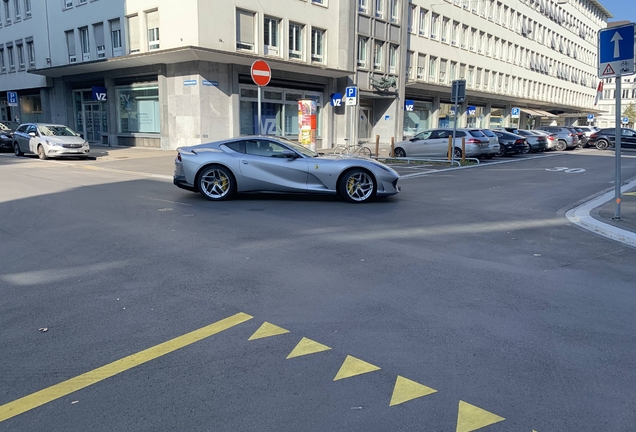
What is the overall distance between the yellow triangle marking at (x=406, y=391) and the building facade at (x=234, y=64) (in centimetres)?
2126

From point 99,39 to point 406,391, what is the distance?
31.3 m

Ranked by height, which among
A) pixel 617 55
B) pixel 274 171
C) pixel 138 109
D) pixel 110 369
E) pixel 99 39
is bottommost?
pixel 110 369

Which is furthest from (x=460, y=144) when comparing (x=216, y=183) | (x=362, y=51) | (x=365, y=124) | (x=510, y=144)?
(x=365, y=124)

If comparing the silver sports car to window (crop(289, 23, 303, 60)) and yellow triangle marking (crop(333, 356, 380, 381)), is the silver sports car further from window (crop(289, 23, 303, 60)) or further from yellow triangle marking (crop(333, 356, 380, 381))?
window (crop(289, 23, 303, 60))

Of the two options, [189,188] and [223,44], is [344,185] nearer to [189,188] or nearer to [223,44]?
[189,188]

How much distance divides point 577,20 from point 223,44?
222ft

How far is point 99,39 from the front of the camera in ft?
96.4

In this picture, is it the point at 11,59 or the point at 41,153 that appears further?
the point at 11,59

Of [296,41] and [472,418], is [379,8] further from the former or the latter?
[472,418]

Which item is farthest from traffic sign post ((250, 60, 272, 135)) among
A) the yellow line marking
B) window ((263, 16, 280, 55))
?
window ((263, 16, 280, 55))

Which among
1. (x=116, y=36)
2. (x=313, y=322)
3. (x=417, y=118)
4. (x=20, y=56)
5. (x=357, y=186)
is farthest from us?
(x=417, y=118)

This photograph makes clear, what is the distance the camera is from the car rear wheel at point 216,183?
422 inches

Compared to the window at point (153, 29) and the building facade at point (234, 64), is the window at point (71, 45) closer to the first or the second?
the building facade at point (234, 64)

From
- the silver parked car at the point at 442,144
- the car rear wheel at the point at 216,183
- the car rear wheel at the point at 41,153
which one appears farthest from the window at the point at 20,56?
the car rear wheel at the point at 216,183
